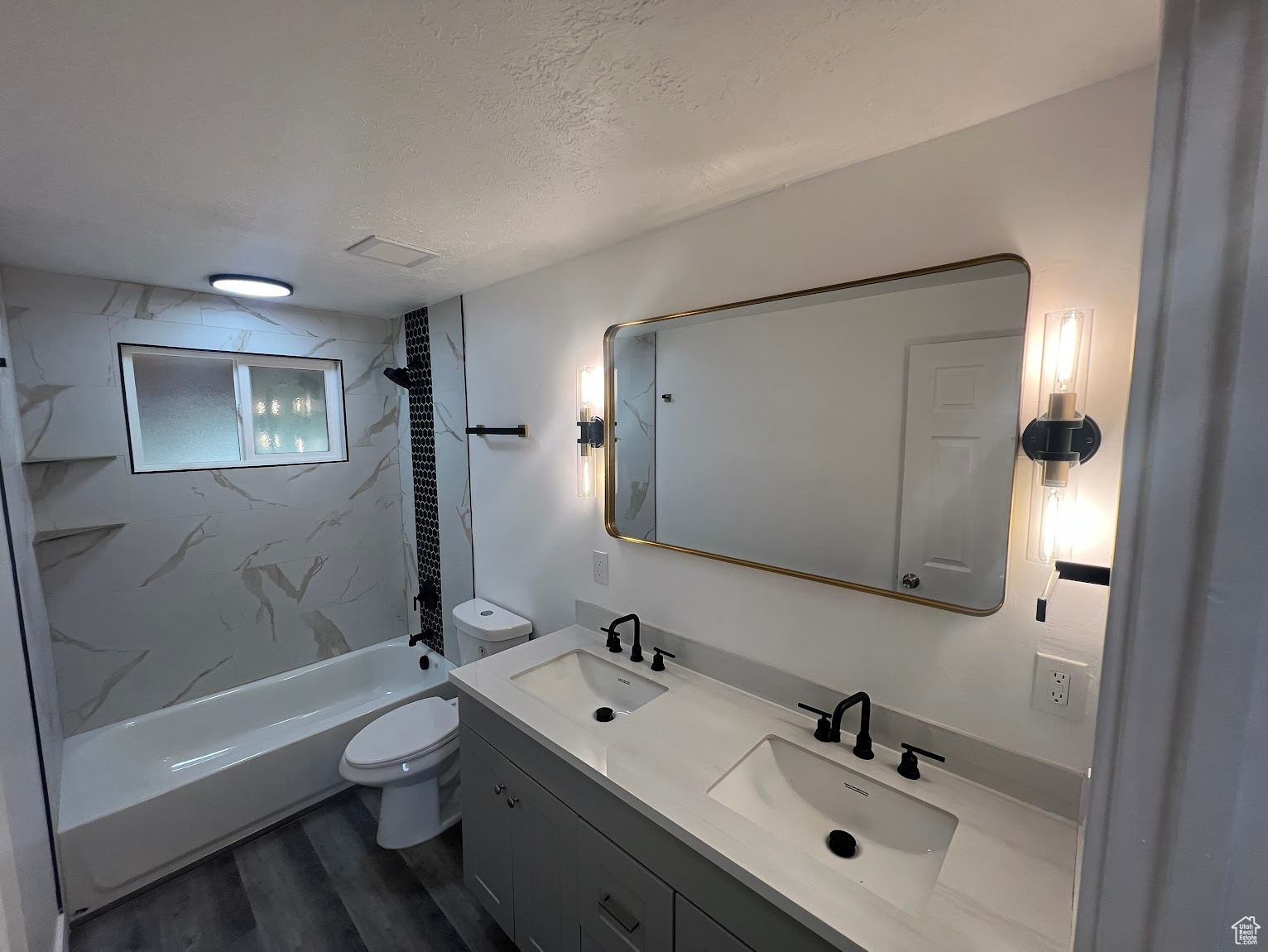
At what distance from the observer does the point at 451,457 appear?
2.78 metres

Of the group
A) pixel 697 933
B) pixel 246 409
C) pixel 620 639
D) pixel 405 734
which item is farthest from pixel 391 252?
pixel 697 933

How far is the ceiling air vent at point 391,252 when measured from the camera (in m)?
1.78

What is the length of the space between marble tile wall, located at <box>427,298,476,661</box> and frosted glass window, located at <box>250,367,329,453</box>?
73cm

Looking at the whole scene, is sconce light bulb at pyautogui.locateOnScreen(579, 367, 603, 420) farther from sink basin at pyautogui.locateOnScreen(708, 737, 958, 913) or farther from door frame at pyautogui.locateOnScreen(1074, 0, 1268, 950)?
door frame at pyautogui.locateOnScreen(1074, 0, 1268, 950)

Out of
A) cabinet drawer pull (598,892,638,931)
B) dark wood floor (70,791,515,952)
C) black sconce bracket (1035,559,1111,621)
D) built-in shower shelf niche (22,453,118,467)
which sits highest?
built-in shower shelf niche (22,453,118,467)

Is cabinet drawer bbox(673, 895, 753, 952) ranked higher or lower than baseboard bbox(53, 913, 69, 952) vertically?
higher

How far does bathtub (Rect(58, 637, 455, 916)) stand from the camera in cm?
190

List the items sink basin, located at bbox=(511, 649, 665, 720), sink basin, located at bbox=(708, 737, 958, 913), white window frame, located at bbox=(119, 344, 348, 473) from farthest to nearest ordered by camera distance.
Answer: white window frame, located at bbox=(119, 344, 348, 473) → sink basin, located at bbox=(511, 649, 665, 720) → sink basin, located at bbox=(708, 737, 958, 913)

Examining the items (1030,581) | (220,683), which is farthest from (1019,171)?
(220,683)

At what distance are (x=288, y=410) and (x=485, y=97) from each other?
8.33 ft

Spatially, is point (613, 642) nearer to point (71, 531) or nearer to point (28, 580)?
point (28, 580)

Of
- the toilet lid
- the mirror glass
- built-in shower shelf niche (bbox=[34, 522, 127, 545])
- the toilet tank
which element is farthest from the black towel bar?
built-in shower shelf niche (bbox=[34, 522, 127, 545])

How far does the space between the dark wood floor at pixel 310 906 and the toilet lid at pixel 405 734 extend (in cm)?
42

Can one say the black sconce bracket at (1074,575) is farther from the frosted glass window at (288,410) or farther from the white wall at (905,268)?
the frosted glass window at (288,410)
